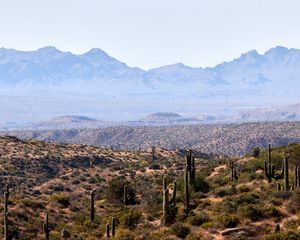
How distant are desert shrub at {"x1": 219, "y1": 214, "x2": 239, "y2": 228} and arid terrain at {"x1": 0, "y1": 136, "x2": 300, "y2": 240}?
0.05 meters

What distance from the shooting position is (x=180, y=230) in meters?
26.8

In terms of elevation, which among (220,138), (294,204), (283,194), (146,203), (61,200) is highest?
(283,194)

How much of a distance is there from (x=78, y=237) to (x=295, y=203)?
11.4m

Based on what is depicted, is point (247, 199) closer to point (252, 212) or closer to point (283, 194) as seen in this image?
point (283, 194)

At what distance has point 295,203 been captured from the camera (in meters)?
29.0

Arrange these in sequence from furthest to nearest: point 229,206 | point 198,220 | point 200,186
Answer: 1. point 200,186
2. point 229,206
3. point 198,220

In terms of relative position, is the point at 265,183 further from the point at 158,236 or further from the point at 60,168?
the point at 60,168

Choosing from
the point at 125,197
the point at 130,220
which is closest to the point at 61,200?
the point at 125,197

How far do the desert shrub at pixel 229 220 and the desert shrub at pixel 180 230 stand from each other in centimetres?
181

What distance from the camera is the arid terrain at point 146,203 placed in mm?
27406

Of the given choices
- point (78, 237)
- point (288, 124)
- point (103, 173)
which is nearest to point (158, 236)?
point (78, 237)

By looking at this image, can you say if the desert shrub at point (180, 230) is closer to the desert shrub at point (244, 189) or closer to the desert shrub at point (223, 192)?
the desert shrub at point (223, 192)

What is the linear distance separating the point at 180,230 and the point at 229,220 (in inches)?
99.9

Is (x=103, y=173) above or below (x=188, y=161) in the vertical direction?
below
